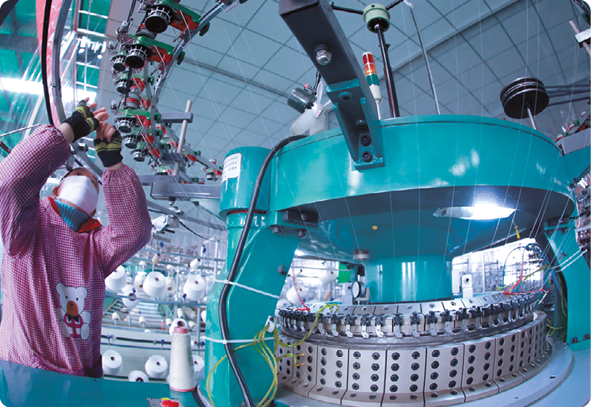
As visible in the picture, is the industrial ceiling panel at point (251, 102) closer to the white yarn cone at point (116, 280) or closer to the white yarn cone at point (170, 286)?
the white yarn cone at point (116, 280)

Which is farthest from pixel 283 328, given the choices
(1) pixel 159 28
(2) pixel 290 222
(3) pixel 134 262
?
(3) pixel 134 262

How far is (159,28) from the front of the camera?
5.25ft

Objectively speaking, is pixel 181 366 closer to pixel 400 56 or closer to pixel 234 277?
pixel 234 277

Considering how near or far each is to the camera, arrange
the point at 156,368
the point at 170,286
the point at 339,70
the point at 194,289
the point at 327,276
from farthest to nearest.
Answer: the point at 170,286 → the point at 327,276 → the point at 194,289 → the point at 156,368 → the point at 339,70

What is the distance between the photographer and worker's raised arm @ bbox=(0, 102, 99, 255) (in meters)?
0.85

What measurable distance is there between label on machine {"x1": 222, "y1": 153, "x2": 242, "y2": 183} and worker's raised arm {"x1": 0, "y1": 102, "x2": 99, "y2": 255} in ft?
1.43

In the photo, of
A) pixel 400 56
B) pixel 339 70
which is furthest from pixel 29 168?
pixel 400 56

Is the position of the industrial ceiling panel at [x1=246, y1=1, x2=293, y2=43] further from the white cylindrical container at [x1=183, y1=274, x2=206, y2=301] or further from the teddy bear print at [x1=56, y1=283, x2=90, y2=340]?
the white cylindrical container at [x1=183, y1=274, x2=206, y2=301]

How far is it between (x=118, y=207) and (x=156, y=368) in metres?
4.04

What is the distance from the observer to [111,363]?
4.02m

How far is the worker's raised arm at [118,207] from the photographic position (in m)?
1.17

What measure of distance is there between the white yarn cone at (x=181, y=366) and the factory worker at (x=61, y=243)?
13.2 inches

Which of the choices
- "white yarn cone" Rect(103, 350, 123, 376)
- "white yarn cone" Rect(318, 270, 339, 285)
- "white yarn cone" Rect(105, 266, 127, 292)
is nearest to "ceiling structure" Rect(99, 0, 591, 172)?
"white yarn cone" Rect(105, 266, 127, 292)

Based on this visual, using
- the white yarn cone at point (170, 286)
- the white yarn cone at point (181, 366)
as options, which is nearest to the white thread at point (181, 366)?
the white yarn cone at point (181, 366)
